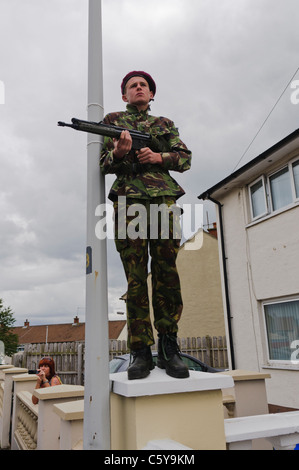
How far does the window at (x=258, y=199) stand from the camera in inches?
391

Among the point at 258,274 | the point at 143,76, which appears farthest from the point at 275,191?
the point at 143,76

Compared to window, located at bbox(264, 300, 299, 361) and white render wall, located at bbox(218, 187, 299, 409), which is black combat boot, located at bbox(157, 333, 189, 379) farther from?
window, located at bbox(264, 300, 299, 361)

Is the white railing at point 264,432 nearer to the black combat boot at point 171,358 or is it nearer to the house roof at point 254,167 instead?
the black combat boot at point 171,358

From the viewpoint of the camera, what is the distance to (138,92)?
271cm

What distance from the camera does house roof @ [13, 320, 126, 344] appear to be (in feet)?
149

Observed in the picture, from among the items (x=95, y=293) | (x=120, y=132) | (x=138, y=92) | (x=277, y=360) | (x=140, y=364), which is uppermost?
(x=138, y=92)

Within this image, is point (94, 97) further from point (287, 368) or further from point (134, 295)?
point (287, 368)

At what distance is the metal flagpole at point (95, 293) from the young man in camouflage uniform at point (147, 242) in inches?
4.1

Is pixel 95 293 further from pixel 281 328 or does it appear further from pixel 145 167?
pixel 281 328

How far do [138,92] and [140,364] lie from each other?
1.85 m

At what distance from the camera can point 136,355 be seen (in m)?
2.15

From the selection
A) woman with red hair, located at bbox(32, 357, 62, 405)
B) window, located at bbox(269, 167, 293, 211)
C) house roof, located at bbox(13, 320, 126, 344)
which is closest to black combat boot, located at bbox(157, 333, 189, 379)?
woman with red hair, located at bbox(32, 357, 62, 405)
